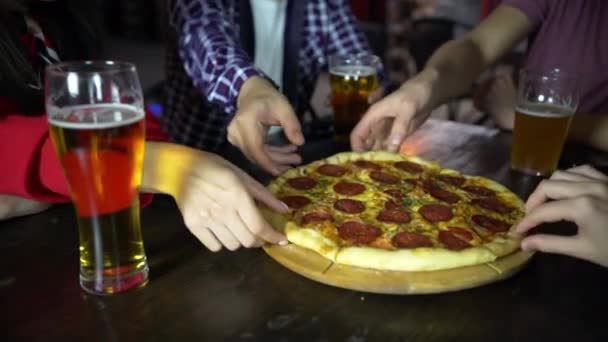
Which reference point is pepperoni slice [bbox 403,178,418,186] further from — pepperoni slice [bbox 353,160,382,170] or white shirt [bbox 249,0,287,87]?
white shirt [bbox 249,0,287,87]

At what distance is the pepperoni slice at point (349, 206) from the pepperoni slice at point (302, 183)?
0.10 meters

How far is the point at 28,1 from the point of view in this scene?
1314mm

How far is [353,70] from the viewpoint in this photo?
5.51 feet

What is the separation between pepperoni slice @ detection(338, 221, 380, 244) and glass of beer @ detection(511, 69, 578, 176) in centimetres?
58

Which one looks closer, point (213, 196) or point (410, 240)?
point (213, 196)

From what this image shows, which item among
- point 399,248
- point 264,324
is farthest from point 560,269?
point 264,324

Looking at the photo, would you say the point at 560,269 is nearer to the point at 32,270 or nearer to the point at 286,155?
the point at 286,155

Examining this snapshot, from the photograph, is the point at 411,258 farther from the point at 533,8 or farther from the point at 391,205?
the point at 533,8

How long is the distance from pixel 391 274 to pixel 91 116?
532mm

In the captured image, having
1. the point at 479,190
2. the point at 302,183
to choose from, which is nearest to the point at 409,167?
the point at 479,190

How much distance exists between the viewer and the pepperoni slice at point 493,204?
48.6 inches

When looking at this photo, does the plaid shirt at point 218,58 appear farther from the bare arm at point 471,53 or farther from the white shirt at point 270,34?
the bare arm at point 471,53

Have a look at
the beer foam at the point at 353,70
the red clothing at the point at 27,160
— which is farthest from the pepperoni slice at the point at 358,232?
the beer foam at the point at 353,70

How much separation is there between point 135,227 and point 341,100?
0.87m
